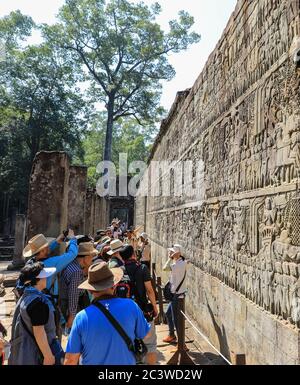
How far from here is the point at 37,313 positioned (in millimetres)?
2652

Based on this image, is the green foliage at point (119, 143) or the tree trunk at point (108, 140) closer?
the tree trunk at point (108, 140)

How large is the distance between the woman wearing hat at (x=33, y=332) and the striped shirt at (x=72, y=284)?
106 centimetres

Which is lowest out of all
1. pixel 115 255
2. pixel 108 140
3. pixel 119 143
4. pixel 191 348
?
pixel 191 348

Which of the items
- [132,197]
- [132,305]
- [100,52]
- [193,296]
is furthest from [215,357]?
[132,197]

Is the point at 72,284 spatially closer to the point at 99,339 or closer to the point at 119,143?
the point at 99,339

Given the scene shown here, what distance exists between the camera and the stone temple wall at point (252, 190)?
3.18 m

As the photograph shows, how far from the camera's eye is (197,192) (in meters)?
6.89

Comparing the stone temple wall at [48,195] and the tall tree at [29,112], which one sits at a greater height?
the tall tree at [29,112]

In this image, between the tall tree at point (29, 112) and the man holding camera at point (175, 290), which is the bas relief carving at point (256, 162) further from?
the tall tree at point (29, 112)

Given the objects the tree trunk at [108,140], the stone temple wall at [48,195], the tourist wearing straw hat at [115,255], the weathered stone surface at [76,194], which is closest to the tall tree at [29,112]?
the tree trunk at [108,140]

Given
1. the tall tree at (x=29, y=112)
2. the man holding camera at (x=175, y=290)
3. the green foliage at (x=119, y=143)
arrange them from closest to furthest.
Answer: the man holding camera at (x=175, y=290), the tall tree at (x=29, y=112), the green foliage at (x=119, y=143)

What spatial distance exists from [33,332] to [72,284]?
47.3 inches

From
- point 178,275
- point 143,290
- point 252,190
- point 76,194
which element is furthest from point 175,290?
point 76,194

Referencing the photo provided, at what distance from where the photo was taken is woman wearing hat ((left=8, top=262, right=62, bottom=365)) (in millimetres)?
2654
